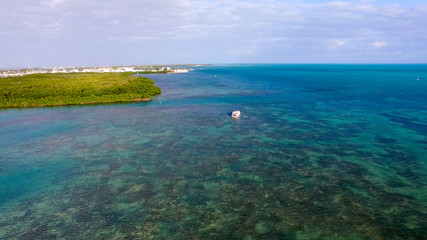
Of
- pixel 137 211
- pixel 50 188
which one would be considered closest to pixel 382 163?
pixel 137 211

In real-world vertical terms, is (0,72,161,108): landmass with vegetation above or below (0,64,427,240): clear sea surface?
above

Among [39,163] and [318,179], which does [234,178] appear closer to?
[318,179]

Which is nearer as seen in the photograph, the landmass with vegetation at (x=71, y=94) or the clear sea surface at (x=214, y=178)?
the clear sea surface at (x=214, y=178)

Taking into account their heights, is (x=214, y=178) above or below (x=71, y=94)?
below

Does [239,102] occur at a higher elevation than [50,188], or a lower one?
higher

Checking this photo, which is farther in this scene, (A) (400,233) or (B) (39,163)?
(B) (39,163)

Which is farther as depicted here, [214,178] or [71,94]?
[71,94]

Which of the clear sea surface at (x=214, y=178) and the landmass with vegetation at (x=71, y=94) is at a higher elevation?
the landmass with vegetation at (x=71, y=94)

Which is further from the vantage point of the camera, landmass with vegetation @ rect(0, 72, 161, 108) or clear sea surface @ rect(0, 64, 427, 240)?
landmass with vegetation @ rect(0, 72, 161, 108)
